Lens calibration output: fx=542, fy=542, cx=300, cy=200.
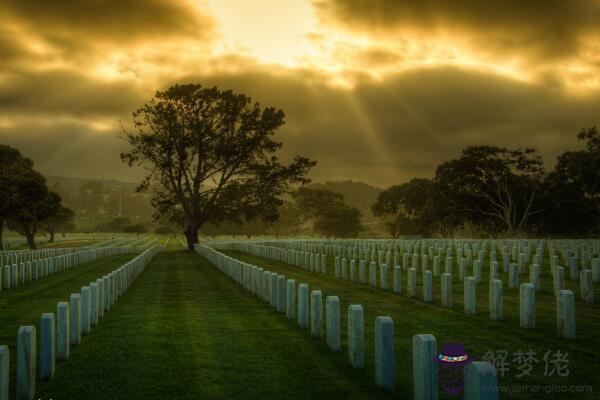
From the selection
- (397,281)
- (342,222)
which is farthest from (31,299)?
(342,222)

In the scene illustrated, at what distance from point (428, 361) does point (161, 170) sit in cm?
4614

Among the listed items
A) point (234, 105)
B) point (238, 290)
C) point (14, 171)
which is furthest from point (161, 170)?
point (238, 290)

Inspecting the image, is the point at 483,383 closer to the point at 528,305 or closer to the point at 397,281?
the point at 528,305

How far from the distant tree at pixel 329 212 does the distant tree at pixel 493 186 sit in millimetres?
38822

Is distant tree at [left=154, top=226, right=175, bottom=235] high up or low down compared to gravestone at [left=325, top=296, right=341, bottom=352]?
down

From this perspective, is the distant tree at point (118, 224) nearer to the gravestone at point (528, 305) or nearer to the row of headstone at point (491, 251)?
the row of headstone at point (491, 251)

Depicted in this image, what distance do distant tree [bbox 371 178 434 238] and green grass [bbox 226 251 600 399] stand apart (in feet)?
218

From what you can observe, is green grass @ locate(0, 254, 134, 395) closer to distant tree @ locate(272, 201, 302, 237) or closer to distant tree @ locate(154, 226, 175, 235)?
distant tree @ locate(272, 201, 302, 237)

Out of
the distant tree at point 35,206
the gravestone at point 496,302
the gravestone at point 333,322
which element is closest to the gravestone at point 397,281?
the gravestone at point 496,302

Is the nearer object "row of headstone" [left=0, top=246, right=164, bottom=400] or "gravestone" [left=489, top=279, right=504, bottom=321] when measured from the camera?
"row of headstone" [left=0, top=246, right=164, bottom=400]

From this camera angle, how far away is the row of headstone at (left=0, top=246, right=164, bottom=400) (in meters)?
5.98

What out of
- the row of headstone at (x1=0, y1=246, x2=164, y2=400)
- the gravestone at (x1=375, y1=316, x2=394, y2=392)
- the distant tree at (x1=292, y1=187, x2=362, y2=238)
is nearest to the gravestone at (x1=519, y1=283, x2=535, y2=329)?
the gravestone at (x1=375, y1=316, x2=394, y2=392)

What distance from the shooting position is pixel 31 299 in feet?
54.3

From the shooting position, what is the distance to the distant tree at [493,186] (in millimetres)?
62125
